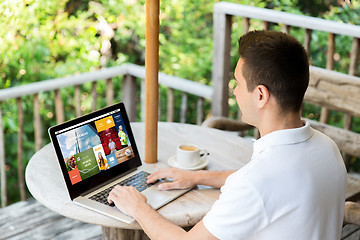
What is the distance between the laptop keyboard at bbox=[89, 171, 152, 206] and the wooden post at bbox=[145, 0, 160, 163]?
12 centimetres

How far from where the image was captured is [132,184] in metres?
1.66

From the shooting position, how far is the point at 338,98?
2.40 meters

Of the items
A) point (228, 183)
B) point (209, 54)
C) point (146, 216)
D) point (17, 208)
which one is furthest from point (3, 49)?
point (228, 183)

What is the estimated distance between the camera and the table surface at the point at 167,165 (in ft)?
4.93

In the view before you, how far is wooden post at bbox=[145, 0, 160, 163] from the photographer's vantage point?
1677 millimetres

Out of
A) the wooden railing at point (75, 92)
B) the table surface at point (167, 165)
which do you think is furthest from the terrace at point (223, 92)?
the table surface at point (167, 165)

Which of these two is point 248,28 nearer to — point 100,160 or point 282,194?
point 100,160

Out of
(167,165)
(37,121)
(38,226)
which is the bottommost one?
(38,226)

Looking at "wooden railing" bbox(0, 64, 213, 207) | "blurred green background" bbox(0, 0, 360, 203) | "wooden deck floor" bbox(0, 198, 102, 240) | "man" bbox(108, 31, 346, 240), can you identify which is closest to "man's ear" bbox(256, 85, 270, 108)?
"man" bbox(108, 31, 346, 240)

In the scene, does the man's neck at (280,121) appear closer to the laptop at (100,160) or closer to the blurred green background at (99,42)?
the laptop at (100,160)

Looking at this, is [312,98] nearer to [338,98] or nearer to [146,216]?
[338,98]

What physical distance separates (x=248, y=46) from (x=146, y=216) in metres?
0.54

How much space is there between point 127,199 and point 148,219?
0.41 feet

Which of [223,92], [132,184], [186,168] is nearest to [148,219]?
[132,184]
